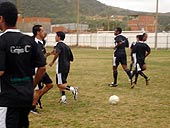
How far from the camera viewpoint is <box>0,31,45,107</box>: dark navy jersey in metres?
3.93

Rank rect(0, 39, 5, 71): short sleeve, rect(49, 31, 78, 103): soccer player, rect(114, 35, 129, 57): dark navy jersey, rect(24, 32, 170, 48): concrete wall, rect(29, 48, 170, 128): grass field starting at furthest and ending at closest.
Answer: rect(24, 32, 170, 48): concrete wall, rect(114, 35, 129, 57): dark navy jersey, rect(49, 31, 78, 103): soccer player, rect(29, 48, 170, 128): grass field, rect(0, 39, 5, 71): short sleeve

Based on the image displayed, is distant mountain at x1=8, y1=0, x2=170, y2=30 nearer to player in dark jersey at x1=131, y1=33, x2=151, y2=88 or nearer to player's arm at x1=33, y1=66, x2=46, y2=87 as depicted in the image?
player in dark jersey at x1=131, y1=33, x2=151, y2=88

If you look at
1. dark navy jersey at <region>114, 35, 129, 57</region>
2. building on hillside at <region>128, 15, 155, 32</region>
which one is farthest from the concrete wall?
dark navy jersey at <region>114, 35, 129, 57</region>

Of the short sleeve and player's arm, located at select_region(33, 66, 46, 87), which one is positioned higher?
the short sleeve

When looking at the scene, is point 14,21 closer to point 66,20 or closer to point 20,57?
point 20,57

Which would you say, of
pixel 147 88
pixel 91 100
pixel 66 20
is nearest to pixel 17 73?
pixel 91 100

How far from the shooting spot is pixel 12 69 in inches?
158

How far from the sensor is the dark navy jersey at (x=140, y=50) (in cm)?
1358

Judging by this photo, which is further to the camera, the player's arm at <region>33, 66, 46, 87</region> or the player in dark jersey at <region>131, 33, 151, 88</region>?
the player in dark jersey at <region>131, 33, 151, 88</region>

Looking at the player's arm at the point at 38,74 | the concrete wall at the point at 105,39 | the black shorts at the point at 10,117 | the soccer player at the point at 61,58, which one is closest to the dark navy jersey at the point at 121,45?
the soccer player at the point at 61,58

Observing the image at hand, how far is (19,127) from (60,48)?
5.56 m

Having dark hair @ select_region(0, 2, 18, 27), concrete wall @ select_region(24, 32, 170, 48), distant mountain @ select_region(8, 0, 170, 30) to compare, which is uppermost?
distant mountain @ select_region(8, 0, 170, 30)

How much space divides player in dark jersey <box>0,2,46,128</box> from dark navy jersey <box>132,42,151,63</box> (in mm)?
9822

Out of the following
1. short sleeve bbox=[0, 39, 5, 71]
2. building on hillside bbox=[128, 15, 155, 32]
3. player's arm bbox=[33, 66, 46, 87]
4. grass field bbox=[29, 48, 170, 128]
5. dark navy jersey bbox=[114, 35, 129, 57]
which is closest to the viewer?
short sleeve bbox=[0, 39, 5, 71]
